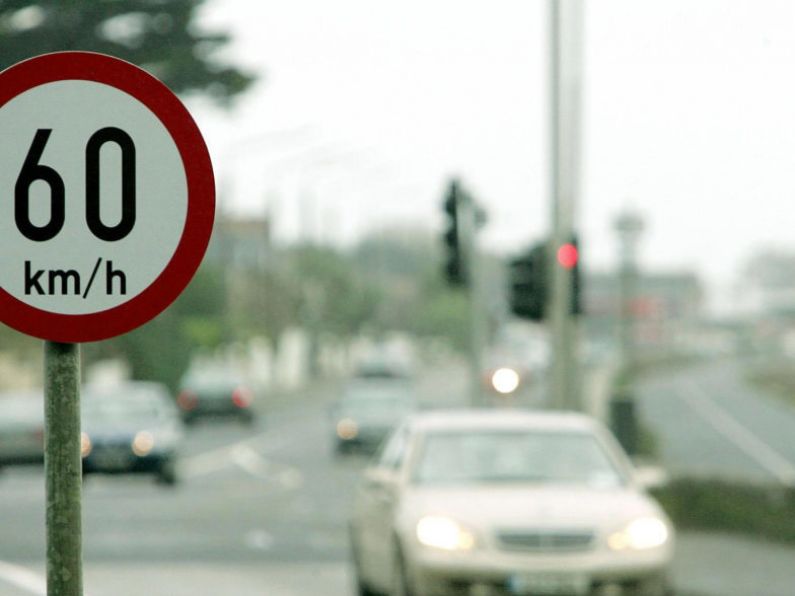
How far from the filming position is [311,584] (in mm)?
15023

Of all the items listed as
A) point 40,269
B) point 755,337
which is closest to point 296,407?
point 40,269

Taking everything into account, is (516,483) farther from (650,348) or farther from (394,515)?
(650,348)

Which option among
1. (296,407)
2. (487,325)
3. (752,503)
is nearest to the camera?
(752,503)

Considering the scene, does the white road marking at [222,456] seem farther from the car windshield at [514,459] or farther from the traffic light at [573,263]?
the car windshield at [514,459]

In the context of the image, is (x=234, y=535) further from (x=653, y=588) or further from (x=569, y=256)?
(x=653, y=588)

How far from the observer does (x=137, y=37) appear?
20047 millimetres

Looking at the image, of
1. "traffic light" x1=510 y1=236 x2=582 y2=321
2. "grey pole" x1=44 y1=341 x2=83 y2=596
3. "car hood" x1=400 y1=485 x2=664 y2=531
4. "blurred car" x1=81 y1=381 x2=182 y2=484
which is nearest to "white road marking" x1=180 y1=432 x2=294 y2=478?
"blurred car" x1=81 y1=381 x2=182 y2=484

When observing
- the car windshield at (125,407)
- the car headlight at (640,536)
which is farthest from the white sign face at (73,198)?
the car windshield at (125,407)

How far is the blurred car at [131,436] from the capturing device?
2781 cm

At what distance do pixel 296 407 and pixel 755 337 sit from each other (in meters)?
126

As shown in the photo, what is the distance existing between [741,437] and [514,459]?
44.1 metres

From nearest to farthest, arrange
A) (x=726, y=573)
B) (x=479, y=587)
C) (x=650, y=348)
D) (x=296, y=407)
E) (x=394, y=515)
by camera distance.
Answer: (x=479, y=587) < (x=394, y=515) < (x=726, y=573) < (x=296, y=407) < (x=650, y=348)

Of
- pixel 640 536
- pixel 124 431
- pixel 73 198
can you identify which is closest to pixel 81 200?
pixel 73 198

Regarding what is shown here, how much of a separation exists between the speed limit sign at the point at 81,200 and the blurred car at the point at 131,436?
23.3m
